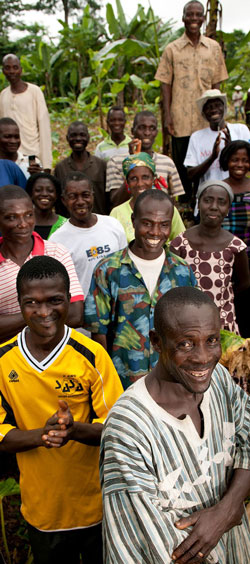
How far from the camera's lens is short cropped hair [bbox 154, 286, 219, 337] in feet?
5.19

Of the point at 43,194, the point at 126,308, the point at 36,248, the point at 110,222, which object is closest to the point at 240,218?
the point at 110,222

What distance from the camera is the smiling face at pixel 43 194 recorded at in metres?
3.89

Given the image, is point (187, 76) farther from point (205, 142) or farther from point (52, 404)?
point (52, 404)

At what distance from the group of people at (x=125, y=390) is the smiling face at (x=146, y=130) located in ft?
4.64

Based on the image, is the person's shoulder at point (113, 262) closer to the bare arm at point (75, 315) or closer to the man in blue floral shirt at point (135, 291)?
the man in blue floral shirt at point (135, 291)

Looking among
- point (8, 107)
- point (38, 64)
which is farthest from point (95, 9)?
point (8, 107)

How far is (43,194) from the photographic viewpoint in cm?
390

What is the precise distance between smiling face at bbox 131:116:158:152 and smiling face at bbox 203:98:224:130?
565 mm

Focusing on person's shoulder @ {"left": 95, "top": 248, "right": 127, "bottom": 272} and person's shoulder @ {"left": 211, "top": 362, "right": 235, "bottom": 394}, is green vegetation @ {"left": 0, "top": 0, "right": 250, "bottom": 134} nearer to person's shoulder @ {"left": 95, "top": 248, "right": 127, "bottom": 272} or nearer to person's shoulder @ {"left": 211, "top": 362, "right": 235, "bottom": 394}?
person's shoulder @ {"left": 95, "top": 248, "right": 127, "bottom": 272}

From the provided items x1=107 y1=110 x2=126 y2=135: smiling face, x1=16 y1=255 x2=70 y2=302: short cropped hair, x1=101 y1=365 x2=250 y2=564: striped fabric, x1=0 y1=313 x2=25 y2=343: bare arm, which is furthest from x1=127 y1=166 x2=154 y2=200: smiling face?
x1=101 y1=365 x2=250 y2=564: striped fabric

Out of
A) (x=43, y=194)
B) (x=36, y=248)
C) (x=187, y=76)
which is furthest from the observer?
(x=187, y=76)

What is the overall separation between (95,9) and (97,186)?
71.8 ft

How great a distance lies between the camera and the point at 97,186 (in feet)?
16.3

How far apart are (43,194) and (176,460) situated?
2739 mm
